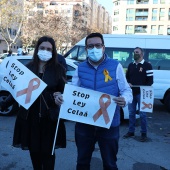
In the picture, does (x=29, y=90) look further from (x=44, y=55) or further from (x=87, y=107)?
(x=87, y=107)

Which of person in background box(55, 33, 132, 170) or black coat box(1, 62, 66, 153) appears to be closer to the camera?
person in background box(55, 33, 132, 170)

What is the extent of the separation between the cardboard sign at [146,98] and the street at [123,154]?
2.27ft

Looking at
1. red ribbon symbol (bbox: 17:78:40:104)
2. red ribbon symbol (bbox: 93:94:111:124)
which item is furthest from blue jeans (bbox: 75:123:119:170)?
red ribbon symbol (bbox: 17:78:40:104)

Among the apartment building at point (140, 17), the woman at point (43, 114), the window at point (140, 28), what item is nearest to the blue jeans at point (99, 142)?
the woman at point (43, 114)

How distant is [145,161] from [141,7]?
3042 inches

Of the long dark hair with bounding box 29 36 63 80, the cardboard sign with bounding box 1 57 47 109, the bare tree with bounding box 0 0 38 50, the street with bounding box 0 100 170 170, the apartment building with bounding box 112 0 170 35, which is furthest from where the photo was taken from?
the apartment building with bounding box 112 0 170 35

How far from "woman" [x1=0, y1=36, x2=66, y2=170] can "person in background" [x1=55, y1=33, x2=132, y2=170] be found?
18cm

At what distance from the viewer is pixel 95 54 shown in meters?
2.88

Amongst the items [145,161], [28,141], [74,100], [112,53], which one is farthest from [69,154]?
[112,53]

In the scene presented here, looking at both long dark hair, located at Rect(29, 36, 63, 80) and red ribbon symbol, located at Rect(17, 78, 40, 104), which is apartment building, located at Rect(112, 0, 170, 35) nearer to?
long dark hair, located at Rect(29, 36, 63, 80)

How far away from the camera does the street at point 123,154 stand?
431 cm

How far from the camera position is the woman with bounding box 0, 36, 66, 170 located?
3.09 meters

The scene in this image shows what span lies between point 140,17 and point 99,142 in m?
79.0

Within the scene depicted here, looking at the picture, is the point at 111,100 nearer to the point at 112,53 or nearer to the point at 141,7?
the point at 112,53
